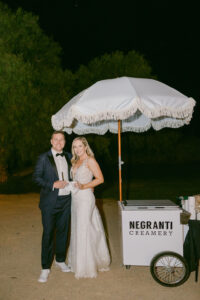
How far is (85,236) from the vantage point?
4.60 meters

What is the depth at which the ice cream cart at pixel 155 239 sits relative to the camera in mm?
4441

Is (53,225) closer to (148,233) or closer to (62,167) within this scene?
(62,167)

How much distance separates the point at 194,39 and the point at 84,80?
19296mm

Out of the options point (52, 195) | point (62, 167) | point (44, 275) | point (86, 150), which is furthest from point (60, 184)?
point (44, 275)

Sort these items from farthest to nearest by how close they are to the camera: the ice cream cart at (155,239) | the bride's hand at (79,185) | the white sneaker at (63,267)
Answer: the white sneaker at (63,267) → the bride's hand at (79,185) → the ice cream cart at (155,239)

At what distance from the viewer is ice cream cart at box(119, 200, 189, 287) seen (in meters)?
4.44

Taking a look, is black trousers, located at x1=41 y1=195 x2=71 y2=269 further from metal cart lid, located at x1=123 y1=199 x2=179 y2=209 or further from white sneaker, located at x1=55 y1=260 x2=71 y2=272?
A: metal cart lid, located at x1=123 y1=199 x2=179 y2=209

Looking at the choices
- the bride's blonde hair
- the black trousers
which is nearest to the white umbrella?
the bride's blonde hair

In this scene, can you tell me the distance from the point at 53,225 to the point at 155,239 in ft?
4.73

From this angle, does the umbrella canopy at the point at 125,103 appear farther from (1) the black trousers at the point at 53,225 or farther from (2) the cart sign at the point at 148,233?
(2) the cart sign at the point at 148,233

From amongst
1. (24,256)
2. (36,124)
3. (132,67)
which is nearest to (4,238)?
(24,256)

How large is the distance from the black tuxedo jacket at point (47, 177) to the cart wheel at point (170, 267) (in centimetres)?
161

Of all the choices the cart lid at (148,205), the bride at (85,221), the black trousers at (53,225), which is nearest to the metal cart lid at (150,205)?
Answer: the cart lid at (148,205)

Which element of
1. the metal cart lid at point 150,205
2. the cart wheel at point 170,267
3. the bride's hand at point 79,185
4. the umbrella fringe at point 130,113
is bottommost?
the cart wheel at point 170,267
